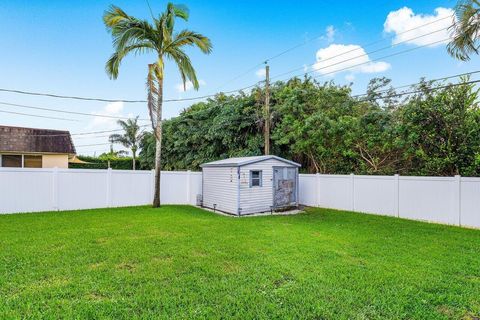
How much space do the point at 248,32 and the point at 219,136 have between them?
6453 mm

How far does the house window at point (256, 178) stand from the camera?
10.5 metres

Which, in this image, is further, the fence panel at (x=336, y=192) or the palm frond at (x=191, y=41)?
the fence panel at (x=336, y=192)

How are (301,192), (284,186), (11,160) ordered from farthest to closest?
(11,160), (301,192), (284,186)

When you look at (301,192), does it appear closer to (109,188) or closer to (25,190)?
(109,188)

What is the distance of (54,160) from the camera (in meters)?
19.2

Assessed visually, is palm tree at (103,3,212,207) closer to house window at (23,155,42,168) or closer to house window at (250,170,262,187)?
house window at (250,170,262,187)

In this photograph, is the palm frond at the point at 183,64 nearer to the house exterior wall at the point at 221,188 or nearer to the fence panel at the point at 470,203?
the house exterior wall at the point at 221,188

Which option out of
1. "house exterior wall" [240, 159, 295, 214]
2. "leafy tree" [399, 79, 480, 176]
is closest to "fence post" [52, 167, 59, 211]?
"house exterior wall" [240, 159, 295, 214]

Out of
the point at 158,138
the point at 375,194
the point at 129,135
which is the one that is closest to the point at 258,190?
the point at 375,194

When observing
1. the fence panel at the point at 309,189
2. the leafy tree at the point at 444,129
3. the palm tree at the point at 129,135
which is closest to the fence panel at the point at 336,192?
the fence panel at the point at 309,189

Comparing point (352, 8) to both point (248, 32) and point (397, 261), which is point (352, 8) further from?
point (397, 261)

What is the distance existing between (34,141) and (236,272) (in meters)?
19.8

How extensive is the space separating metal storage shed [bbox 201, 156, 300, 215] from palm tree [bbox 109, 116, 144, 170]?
20.4 m

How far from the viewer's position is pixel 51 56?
551 inches
